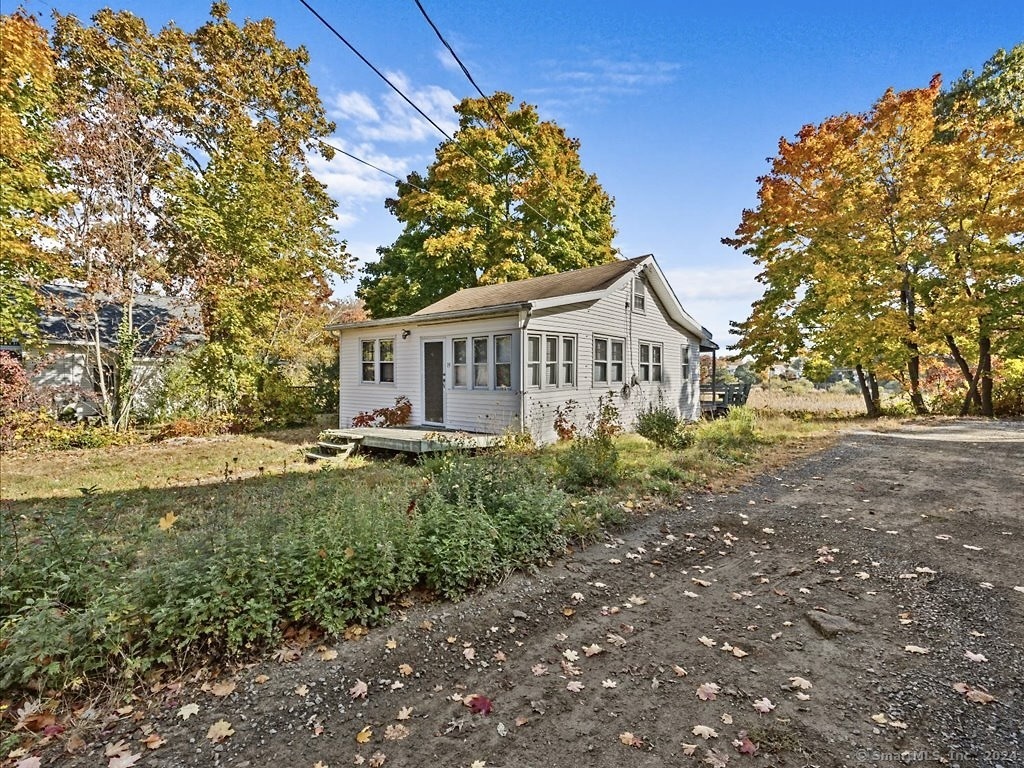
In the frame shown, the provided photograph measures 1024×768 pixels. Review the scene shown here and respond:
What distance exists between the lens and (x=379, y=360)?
43.3ft

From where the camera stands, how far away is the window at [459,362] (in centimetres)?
1148

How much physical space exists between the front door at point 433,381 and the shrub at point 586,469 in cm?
548

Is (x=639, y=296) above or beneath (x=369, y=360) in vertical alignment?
above

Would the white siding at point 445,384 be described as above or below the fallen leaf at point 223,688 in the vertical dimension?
above

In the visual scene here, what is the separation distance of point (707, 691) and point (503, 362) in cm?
843

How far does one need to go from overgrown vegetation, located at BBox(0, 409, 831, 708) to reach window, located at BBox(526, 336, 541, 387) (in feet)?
14.2

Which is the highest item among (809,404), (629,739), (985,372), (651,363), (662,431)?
(651,363)

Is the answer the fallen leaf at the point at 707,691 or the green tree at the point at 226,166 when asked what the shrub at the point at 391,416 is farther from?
the fallen leaf at the point at 707,691

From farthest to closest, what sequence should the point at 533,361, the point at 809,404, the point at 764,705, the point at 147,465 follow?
1. the point at 809,404
2. the point at 533,361
3. the point at 147,465
4. the point at 764,705

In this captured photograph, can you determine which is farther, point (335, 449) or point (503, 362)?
point (335, 449)

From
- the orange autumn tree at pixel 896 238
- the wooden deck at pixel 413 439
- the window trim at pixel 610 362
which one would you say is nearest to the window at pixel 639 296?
the window trim at pixel 610 362

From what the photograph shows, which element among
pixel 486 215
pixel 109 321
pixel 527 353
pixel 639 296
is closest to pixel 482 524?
pixel 527 353

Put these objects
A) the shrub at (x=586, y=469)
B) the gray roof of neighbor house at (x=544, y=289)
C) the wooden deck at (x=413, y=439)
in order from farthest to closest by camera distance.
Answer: the gray roof of neighbor house at (x=544, y=289)
the wooden deck at (x=413, y=439)
the shrub at (x=586, y=469)

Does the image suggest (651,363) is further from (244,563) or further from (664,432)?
(244,563)
